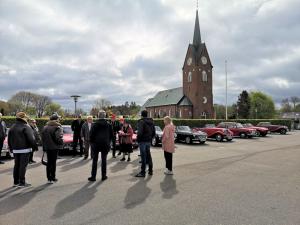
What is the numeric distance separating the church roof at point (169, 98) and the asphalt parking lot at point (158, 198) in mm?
69907

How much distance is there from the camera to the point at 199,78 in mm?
75875

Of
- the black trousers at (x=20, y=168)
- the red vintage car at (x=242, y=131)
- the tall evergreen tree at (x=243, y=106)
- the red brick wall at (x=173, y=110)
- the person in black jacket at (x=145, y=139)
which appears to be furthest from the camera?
the tall evergreen tree at (x=243, y=106)

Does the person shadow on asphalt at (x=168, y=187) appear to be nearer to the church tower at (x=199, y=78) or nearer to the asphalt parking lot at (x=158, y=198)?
the asphalt parking lot at (x=158, y=198)

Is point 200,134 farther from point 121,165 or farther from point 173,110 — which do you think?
point 173,110

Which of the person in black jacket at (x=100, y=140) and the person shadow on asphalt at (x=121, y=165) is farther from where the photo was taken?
the person shadow on asphalt at (x=121, y=165)

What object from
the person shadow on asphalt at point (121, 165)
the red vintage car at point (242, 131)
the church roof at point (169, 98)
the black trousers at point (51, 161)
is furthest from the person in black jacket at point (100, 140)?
the church roof at point (169, 98)

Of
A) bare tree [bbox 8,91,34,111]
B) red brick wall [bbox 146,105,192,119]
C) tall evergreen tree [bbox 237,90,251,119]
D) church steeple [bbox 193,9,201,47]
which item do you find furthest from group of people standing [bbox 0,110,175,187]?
tall evergreen tree [bbox 237,90,251,119]

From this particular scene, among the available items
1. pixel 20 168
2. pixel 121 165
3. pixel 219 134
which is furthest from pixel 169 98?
pixel 20 168

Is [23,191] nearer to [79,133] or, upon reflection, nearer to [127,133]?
[127,133]

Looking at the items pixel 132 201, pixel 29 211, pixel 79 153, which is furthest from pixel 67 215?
pixel 79 153

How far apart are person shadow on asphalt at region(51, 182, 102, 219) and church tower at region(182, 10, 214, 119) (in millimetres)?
69269

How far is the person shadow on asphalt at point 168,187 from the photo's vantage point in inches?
262

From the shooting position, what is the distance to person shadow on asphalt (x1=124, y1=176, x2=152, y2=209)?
596cm

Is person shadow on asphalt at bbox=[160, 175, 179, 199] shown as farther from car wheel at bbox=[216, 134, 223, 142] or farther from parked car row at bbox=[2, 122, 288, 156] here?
car wheel at bbox=[216, 134, 223, 142]
